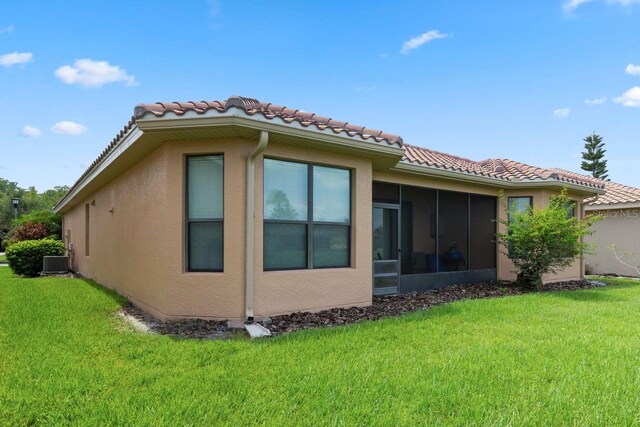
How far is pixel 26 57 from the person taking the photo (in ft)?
39.1

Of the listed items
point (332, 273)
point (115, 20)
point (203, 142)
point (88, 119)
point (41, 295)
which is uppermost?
point (115, 20)

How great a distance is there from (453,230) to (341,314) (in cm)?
583

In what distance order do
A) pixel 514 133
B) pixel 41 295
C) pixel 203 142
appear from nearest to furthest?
pixel 203 142
pixel 41 295
pixel 514 133

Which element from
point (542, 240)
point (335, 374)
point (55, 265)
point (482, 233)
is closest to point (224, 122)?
point (335, 374)

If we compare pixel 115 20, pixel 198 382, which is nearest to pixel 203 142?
pixel 198 382

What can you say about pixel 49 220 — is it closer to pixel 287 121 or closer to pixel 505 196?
pixel 287 121

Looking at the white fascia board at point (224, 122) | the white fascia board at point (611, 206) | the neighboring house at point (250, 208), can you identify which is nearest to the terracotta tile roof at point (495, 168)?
the neighboring house at point (250, 208)

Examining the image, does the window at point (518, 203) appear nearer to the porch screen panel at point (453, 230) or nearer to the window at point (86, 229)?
the porch screen panel at point (453, 230)

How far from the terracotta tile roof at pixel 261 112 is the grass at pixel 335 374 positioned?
3.22 metres

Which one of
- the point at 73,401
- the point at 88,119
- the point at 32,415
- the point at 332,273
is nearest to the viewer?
the point at 32,415

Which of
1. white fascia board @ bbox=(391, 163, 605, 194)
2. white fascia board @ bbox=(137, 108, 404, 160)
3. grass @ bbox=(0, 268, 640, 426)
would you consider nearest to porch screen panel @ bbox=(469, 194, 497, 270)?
white fascia board @ bbox=(391, 163, 605, 194)

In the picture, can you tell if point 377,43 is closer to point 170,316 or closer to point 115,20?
point 115,20

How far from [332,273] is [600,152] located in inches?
1651

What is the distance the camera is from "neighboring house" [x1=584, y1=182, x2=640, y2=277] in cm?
1573
